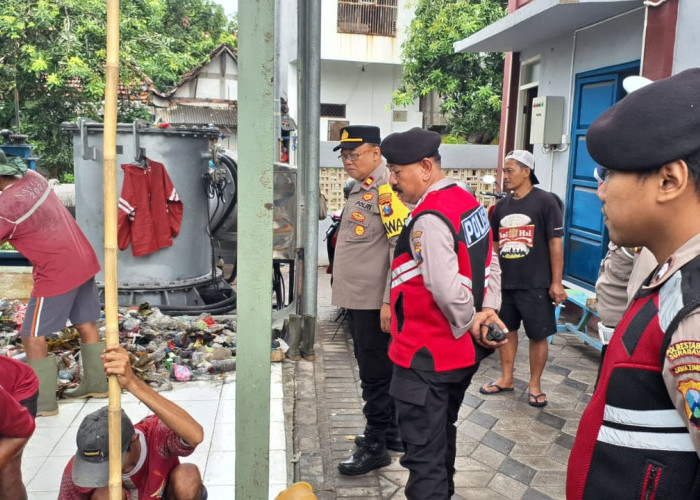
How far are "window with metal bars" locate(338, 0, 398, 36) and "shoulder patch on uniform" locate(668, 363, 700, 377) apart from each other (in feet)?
68.4

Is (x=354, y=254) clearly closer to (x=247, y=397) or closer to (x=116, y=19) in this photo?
(x=247, y=397)

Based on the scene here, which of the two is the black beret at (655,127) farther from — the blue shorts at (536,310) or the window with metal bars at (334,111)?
the window with metal bars at (334,111)

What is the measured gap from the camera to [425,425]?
Result: 2.85 metres

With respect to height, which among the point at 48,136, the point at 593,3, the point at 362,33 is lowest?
the point at 48,136

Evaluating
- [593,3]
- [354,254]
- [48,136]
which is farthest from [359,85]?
[354,254]

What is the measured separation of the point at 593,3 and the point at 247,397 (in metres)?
5.62

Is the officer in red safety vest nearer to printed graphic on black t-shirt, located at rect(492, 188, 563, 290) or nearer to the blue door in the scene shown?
printed graphic on black t-shirt, located at rect(492, 188, 563, 290)

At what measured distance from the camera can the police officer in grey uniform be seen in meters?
3.85

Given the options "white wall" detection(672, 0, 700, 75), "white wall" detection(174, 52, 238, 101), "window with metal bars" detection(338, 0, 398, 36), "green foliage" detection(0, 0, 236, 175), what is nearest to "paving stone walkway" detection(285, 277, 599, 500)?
"white wall" detection(672, 0, 700, 75)

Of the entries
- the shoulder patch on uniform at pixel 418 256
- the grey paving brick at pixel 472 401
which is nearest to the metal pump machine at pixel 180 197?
the grey paving brick at pixel 472 401

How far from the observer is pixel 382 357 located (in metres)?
3.86

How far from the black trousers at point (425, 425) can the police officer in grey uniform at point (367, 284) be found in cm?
95

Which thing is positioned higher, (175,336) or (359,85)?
(359,85)

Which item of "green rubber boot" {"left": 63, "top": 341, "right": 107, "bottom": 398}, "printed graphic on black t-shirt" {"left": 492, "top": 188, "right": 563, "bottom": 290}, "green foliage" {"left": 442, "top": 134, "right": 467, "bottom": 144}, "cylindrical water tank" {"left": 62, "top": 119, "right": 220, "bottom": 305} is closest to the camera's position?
"printed graphic on black t-shirt" {"left": 492, "top": 188, "right": 563, "bottom": 290}
